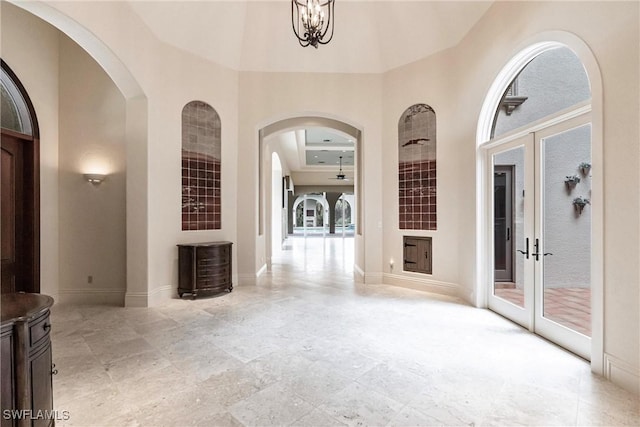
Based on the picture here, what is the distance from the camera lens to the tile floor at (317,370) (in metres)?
2.23

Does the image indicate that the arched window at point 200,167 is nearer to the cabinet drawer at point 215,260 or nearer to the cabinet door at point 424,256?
the cabinet drawer at point 215,260

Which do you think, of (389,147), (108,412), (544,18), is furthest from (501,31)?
(108,412)

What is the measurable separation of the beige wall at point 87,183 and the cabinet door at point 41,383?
138 inches

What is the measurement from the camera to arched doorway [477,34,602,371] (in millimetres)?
3008

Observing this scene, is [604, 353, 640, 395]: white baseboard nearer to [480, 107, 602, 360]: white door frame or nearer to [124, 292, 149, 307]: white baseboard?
[480, 107, 602, 360]: white door frame

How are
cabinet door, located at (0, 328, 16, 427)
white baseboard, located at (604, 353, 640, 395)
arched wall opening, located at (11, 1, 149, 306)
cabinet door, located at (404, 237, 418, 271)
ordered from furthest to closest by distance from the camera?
cabinet door, located at (404, 237, 418, 271), arched wall opening, located at (11, 1, 149, 306), white baseboard, located at (604, 353, 640, 395), cabinet door, located at (0, 328, 16, 427)

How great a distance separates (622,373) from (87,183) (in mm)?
6806

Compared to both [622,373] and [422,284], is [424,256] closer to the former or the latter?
[422,284]

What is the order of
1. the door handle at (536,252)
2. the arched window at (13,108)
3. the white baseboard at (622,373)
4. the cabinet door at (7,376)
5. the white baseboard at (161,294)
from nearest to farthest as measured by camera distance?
the cabinet door at (7,376), the white baseboard at (622,373), the door handle at (536,252), the arched window at (13,108), the white baseboard at (161,294)

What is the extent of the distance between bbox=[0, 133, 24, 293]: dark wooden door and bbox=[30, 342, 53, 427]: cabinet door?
11.4 feet

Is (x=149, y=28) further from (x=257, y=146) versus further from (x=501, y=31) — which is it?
(x=501, y=31)

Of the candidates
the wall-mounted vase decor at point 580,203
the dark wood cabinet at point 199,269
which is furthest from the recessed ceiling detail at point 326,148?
the wall-mounted vase decor at point 580,203

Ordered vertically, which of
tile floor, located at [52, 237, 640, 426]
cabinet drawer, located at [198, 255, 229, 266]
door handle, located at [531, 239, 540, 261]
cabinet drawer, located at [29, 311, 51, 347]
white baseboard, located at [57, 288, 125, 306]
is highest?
door handle, located at [531, 239, 540, 261]

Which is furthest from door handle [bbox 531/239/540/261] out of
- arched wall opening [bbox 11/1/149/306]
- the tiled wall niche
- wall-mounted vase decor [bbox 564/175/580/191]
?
arched wall opening [bbox 11/1/149/306]
